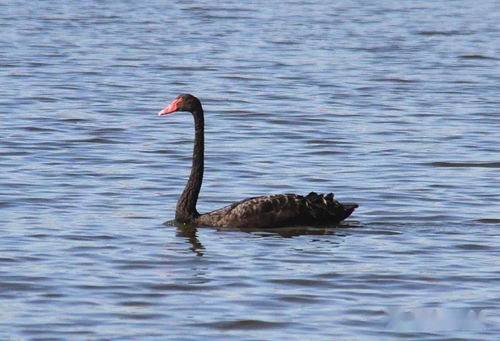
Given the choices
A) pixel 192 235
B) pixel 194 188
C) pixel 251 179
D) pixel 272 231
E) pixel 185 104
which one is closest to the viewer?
pixel 192 235

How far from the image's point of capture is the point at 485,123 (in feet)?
61.0

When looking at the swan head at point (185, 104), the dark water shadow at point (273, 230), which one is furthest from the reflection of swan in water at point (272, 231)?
the swan head at point (185, 104)

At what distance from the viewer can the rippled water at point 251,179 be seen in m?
9.13

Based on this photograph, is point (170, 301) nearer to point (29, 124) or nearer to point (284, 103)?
point (29, 124)

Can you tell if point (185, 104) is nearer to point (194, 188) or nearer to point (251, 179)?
point (194, 188)

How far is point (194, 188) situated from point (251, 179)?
1965 millimetres

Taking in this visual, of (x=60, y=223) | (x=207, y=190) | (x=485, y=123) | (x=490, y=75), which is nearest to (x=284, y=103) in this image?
(x=485, y=123)

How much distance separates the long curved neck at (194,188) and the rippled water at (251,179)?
23cm

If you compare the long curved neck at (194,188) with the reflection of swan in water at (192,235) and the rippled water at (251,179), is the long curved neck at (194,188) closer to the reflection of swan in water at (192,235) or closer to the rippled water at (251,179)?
the reflection of swan in water at (192,235)

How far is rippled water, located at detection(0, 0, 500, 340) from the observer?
9133mm

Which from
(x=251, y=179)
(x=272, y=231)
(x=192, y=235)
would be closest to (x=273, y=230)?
(x=272, y=231)

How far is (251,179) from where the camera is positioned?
14266 millimetres

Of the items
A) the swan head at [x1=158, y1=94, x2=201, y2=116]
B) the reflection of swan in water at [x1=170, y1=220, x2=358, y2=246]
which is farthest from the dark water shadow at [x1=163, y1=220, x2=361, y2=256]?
the swan head at [x1=158, y1=94, x2=201, y2=116]

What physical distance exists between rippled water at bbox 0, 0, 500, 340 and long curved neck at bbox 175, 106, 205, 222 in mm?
230
